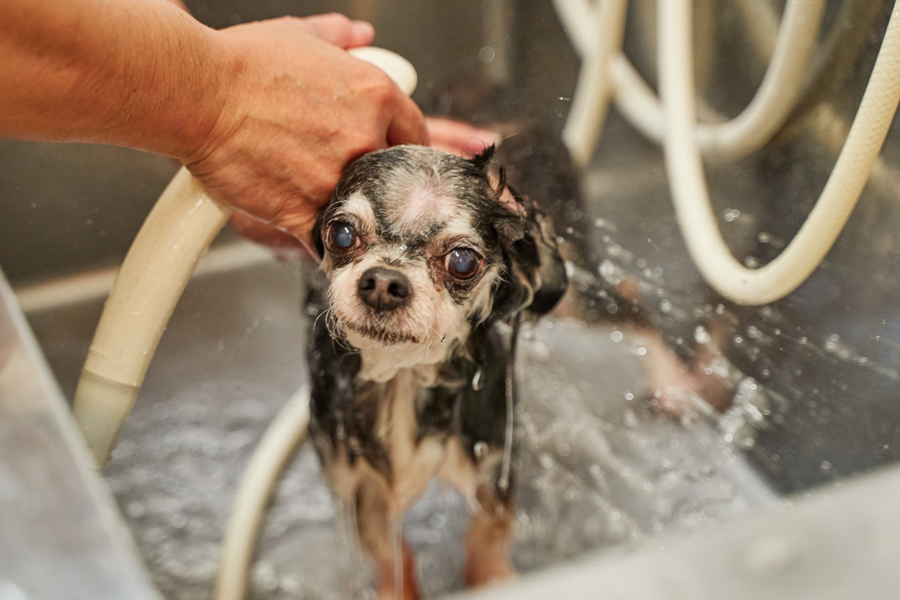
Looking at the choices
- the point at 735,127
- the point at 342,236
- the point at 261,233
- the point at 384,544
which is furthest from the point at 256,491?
the point at 735,127

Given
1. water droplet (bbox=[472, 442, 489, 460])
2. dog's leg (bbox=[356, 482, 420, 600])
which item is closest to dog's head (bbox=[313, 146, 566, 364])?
water droplet (bbox=[472, 442, 489, 460])

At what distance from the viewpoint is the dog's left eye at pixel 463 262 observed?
1.93ft

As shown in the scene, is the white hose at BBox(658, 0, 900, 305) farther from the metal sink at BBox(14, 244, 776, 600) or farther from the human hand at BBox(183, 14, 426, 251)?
the human hand at BBox(183, 14, 426, 251)

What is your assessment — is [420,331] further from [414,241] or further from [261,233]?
[261,233]

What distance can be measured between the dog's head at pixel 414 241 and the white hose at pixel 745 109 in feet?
1.26

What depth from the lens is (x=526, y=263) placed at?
65cm

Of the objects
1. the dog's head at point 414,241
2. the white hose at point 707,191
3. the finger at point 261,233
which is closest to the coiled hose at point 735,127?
the white hose at point 707,191

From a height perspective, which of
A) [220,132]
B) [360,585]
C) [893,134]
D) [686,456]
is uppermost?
[893,134]

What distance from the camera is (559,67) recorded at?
0.93 meters

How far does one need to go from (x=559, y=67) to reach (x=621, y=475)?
2.26ft

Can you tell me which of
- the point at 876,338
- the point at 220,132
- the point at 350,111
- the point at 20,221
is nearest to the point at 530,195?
the point at 350,111

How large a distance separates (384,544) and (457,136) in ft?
2.05

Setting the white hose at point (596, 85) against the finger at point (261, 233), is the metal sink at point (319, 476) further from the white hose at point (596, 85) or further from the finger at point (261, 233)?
the white hose at point (596, 85)

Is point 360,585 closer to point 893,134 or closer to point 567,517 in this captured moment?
point 567,517
